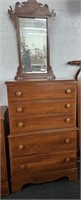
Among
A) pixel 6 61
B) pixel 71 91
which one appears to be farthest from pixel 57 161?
pixel 6 61

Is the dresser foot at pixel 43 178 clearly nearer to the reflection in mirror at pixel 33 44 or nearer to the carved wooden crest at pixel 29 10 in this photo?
the reflection in mirror at pixel 33 44

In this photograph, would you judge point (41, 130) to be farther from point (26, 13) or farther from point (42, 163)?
point (26, 13)

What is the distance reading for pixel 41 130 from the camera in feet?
5.73

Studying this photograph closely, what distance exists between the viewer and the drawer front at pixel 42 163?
1.74m

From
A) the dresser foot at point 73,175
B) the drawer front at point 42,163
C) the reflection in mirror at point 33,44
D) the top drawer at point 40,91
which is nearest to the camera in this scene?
the top drawer at point 40,91

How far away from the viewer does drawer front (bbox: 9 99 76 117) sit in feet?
5.42

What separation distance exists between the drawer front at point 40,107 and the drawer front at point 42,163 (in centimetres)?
42

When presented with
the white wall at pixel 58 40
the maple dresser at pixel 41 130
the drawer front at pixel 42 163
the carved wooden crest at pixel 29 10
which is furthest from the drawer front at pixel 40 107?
the carved wooden crest at pixel 29 10

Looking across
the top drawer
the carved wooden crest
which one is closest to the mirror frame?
the carved wooden crest

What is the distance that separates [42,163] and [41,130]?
1.07 ft

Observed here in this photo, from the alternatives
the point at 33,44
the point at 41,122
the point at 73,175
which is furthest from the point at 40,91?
A: the point at 73,175

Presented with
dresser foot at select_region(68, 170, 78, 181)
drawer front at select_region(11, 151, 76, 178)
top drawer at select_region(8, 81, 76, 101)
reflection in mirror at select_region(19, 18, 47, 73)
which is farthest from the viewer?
reflection in mirror at select_region(19, 18, 47, 73)

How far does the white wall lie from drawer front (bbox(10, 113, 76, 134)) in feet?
1.79

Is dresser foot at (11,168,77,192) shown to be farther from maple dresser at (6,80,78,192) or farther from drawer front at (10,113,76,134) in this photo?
drawer front at (10,113,76,134)
